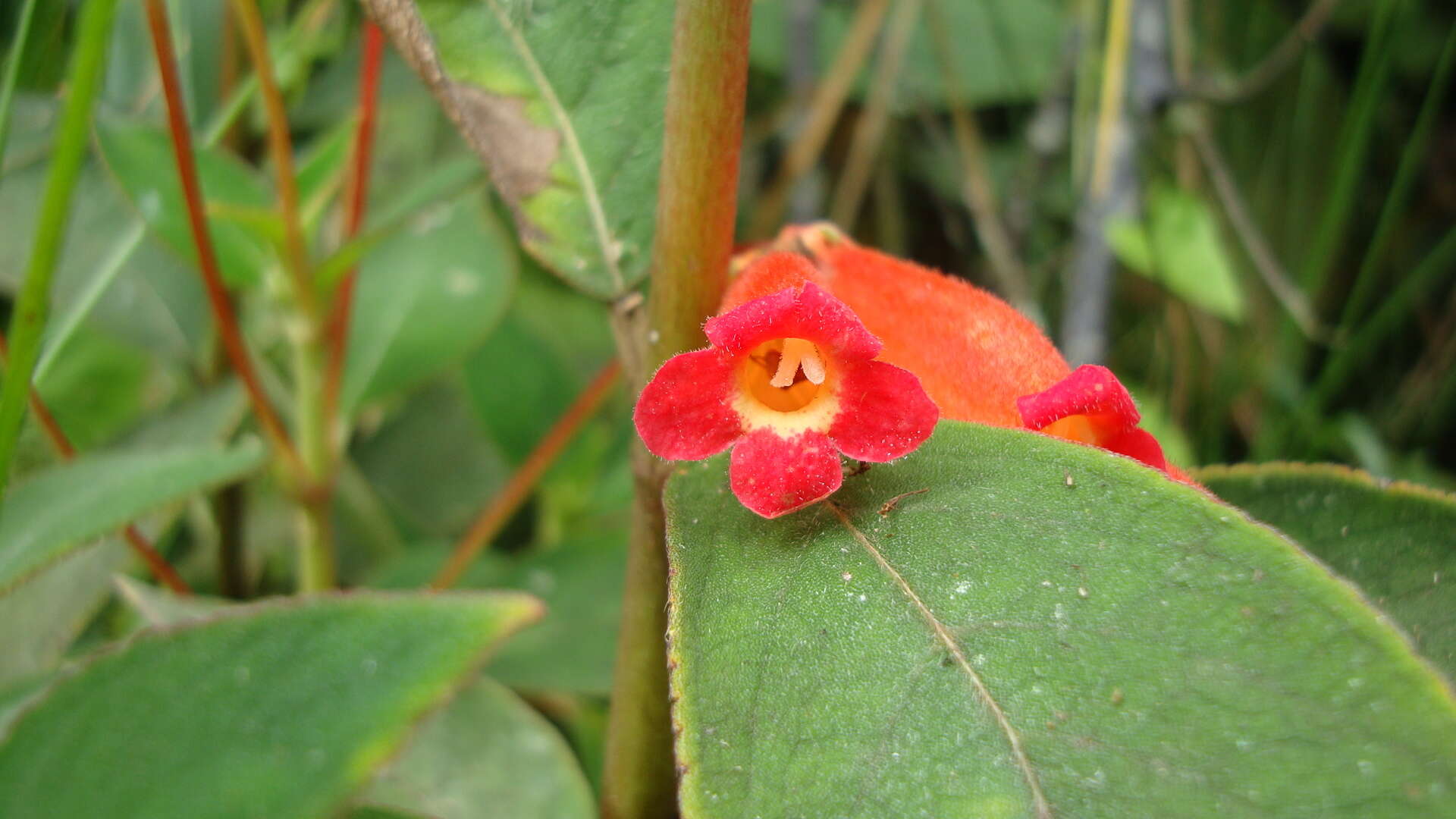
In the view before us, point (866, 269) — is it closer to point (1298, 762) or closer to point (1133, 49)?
point (1298, 762)

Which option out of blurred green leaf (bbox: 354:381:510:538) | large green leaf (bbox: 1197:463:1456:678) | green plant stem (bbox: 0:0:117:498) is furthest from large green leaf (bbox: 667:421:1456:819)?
blurred green leaf (bbox: 354:381:510:538)

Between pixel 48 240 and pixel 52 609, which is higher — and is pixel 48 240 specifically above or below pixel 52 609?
above

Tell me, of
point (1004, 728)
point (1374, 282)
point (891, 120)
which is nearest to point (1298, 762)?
point (1004, 728)

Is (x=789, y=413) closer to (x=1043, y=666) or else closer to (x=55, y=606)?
(x=1043, y=666)

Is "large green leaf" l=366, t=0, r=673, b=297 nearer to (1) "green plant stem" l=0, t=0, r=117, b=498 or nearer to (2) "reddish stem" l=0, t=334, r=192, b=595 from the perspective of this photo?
(1) "green plant stem" l=0, t=0, r=117, b=498

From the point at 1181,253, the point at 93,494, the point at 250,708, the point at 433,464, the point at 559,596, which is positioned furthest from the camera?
the point at 1181,253

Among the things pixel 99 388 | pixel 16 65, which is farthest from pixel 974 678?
pixel 99 388
